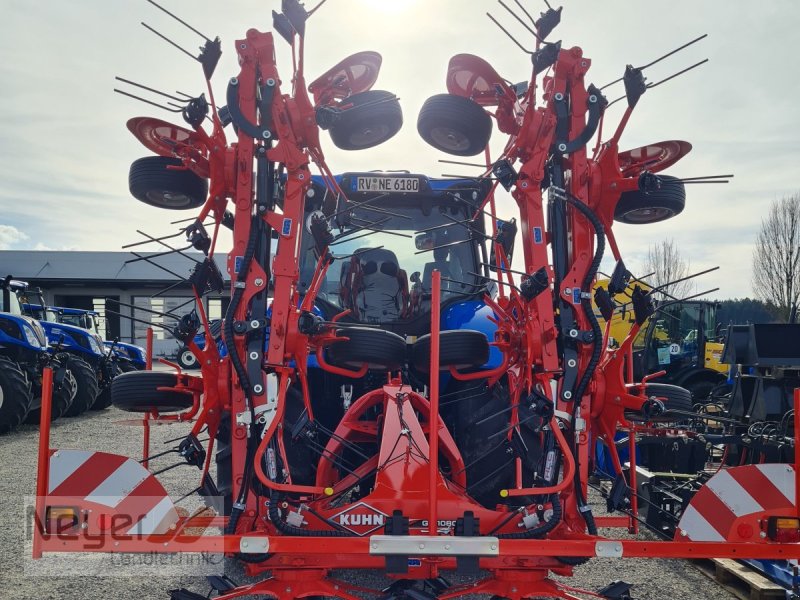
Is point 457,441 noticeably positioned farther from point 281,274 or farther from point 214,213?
point 214,213

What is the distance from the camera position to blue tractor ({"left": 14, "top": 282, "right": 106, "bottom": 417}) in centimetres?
1180

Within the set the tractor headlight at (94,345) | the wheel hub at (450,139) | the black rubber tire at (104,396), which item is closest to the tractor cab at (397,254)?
the wheel hub at (450,139)

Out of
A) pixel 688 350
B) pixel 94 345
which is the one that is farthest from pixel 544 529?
pixel 94 345

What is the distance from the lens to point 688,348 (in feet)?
41.1

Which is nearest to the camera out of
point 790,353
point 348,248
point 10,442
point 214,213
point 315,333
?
point 315,333

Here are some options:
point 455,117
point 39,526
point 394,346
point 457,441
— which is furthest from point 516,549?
point 455,117

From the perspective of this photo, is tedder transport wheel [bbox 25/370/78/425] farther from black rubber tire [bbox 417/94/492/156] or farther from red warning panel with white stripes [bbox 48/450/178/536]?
black rubber tire [bbox 417/94/492/156]


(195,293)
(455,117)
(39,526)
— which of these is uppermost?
(455,117)

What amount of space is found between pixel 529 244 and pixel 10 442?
829 centimetres

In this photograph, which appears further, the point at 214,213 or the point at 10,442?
the point at 10,442

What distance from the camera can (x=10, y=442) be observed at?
8.75 m

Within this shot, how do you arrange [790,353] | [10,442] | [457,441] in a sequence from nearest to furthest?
[457,441], [790,353], [10,442]

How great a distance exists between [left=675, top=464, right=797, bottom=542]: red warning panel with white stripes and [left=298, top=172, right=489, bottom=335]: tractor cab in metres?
1.88

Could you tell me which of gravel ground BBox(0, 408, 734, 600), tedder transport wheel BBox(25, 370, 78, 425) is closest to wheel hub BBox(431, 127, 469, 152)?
gravel ground BBox(0, 408, 734, 600)
